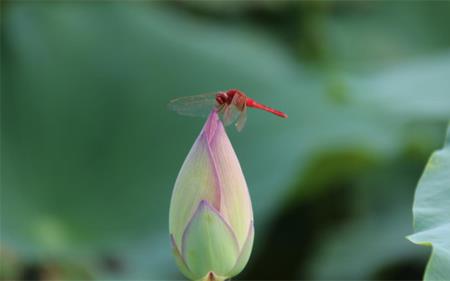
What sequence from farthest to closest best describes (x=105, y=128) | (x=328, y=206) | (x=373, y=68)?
1. (x=373, y=68)
2. (x=328, y=206)
3. (x=105, y=128)

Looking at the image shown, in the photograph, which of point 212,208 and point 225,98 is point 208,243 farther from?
point 225,98

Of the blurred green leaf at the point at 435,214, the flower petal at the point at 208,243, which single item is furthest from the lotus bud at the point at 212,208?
the blurred green leaf at the point at 435,214

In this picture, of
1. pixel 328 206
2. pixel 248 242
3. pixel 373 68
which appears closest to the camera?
pixel 248 242

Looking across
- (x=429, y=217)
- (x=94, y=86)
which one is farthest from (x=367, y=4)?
(x=429, y=217)

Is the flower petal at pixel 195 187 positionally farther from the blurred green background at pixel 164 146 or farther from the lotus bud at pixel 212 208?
the blurred green background at pixel 164 146

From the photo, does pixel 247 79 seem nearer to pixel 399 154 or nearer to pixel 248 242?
pixel 399 154

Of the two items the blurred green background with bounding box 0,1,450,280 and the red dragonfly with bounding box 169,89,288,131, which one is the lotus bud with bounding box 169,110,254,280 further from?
the blurred green background with bounding box 0,1,450,280
